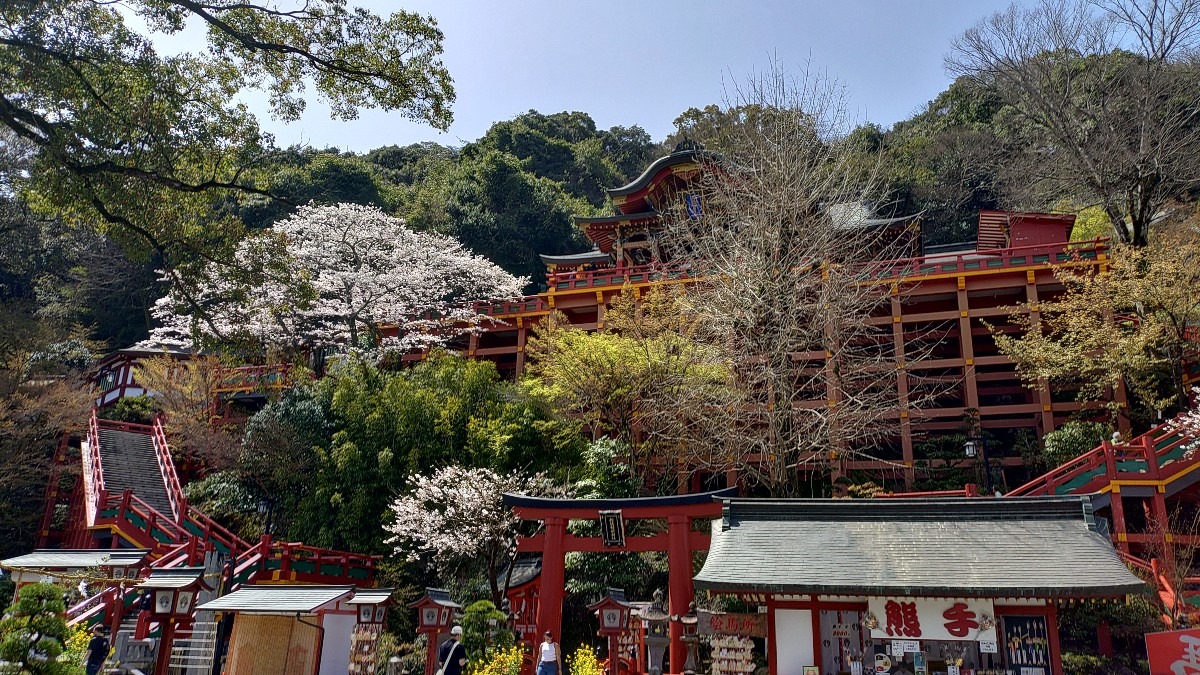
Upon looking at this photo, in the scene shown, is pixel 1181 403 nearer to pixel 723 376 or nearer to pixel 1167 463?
pixel 1167 463

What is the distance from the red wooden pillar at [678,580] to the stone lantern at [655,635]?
23cm

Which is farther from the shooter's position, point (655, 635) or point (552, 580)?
point (552, 580)

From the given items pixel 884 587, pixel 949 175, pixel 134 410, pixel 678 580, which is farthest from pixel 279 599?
pixel 949 175

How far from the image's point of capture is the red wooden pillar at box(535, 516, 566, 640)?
Answer: 39.6 ft

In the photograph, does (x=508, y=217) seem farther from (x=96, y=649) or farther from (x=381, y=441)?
(x=96, y=649)

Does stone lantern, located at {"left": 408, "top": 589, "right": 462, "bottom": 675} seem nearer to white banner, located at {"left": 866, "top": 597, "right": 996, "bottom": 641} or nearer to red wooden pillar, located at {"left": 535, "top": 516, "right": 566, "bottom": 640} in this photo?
red wooden pillar, located at {"left": 535, "top": 516, "right": 566, "bottom": 640}

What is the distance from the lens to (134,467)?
21031mm

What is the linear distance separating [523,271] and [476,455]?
22.5 m

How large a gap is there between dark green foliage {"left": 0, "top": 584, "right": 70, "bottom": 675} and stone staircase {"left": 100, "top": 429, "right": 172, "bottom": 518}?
11.4 metres

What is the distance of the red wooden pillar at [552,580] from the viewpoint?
12.1m

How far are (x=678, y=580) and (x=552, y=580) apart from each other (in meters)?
2.12

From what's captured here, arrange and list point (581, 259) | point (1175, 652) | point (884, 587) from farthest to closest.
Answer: point (581, 259), point (884, 587), point (1175, 652)

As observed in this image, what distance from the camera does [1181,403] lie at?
16.1m

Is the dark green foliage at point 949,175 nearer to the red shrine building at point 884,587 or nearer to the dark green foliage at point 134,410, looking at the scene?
the red shrine building at point 884,587
